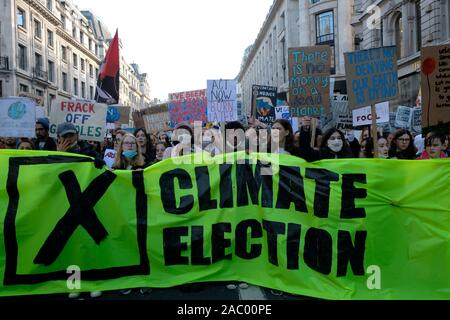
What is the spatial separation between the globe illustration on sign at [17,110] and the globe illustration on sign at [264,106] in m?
6.85

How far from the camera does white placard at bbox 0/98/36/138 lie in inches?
278

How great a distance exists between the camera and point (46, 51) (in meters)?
43.7

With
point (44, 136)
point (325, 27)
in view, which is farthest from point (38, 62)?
point (44, 136)

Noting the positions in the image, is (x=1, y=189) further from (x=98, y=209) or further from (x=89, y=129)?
(x=89, y=129)

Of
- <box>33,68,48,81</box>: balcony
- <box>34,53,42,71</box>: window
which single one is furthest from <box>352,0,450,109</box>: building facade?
<box>34,53,42,71</box>: window

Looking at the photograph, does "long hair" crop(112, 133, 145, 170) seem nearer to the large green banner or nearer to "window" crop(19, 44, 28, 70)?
the large green banner

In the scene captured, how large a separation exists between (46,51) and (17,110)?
40545mm

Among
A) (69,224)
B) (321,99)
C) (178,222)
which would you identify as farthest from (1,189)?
(321,99)

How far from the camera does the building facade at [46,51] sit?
118ft

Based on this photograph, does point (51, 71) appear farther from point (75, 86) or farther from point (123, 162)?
point (123, 162)

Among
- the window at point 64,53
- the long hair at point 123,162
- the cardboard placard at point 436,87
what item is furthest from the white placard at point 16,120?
the window at point 64,53

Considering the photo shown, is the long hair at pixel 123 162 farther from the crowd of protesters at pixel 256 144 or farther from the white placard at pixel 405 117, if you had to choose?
the white placard at pixel 405 117

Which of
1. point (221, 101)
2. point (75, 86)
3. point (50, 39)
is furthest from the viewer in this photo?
point (75, 86)

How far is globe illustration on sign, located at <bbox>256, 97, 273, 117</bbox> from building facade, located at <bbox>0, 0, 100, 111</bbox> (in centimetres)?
2733
